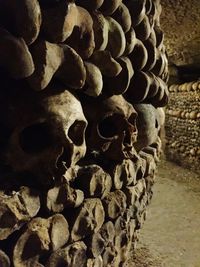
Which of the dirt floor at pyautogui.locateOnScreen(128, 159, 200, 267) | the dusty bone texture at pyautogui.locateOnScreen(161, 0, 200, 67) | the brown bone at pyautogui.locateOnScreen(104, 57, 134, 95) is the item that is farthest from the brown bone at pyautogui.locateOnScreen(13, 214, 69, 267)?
the dusty bone texture at pyautogui.locateOnScreen(161, 0, 200, 67)

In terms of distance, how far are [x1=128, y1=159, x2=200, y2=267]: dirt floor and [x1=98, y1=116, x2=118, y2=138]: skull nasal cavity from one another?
0.86 m

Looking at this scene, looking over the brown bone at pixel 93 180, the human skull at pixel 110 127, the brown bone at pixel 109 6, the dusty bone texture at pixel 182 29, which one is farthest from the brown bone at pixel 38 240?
the dusty bone texture at pixel 182 29

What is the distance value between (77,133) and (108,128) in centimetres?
22

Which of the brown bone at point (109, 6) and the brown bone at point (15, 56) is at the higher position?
the brown bone at point (109, 6)

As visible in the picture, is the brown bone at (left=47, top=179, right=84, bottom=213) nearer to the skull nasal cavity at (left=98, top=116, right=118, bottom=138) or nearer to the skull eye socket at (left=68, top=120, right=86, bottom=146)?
the skull eye socket at (left=68, top=120, right=86, bottom=146)

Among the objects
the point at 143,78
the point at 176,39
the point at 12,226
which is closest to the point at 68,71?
the point at 12,226

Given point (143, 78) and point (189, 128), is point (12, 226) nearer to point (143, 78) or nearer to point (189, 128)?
point (143, 78)

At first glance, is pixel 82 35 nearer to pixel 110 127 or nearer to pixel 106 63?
pixel 106 63

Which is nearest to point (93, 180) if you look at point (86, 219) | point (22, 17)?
point (86, 219)

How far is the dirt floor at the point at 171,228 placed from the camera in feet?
6.56

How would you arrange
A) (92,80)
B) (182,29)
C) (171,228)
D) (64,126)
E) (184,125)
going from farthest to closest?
(184,125), (182,29), (171,228), (92,80), (64,126)

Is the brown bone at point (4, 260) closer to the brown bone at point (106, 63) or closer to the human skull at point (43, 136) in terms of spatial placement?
the human skull at point (43, 136)

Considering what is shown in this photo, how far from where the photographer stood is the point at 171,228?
251 centimetres

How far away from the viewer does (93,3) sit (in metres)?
0.92
